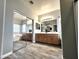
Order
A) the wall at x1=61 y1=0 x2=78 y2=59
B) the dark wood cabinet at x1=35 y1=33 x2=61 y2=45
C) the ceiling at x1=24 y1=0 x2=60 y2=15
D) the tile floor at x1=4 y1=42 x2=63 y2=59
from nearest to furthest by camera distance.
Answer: the wall at x1=61 y1=0 x2=78 y2=59, the tile floor at x1=4 y1=42 x2=63 y2=59, the ceiling at x1=24 y1=0 x2=60 y2=15, the dark wood cabinet at x1=35 y1=33 x2=61 y2=45

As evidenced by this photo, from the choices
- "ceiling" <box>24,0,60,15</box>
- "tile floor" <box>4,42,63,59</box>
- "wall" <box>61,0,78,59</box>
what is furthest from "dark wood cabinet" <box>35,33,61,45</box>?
"wall" <box>61,0,78,59</box>

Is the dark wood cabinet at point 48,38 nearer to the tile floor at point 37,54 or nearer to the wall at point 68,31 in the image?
the tile floor at point 37,54

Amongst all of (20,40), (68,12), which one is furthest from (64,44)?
(20,40)

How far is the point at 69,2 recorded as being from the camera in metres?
1.30

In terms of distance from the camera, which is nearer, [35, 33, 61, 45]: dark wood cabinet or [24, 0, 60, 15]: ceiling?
[24, 0, 60, 15]: ceiling

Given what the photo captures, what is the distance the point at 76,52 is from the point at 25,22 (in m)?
4.14

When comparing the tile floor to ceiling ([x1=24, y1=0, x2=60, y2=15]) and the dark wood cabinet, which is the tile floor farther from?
ceiling ([x1=24, y1=0, x2=60, y2=15])

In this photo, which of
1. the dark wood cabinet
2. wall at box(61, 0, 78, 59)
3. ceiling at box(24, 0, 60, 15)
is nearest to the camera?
wall at box(61, 0, 78, 59)

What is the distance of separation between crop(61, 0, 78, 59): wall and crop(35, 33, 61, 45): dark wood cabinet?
8.83 feet

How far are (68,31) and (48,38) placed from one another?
3.20 m

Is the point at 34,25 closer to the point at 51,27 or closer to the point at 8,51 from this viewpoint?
the point at 51,27

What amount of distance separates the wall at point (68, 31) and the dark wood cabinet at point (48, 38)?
2.69m

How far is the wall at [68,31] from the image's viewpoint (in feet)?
4.01

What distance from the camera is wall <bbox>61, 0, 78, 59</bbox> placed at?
4.01 ft
